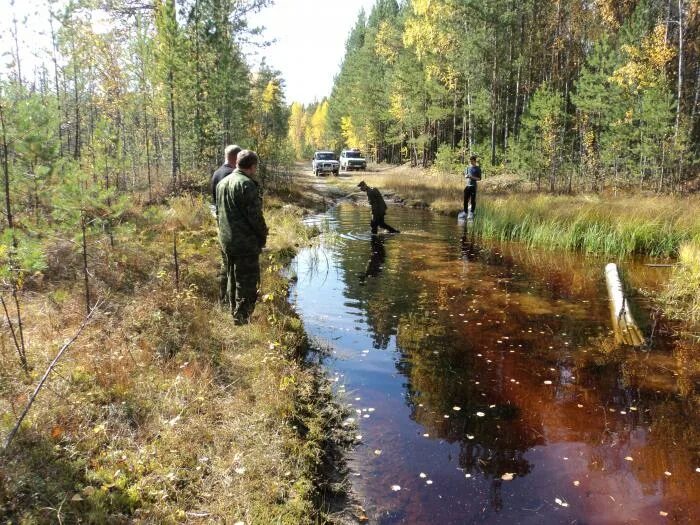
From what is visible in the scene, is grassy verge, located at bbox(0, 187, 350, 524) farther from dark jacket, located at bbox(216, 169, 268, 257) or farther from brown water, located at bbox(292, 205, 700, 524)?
dark jacket, located at bbox(216, 169, 268, 257)

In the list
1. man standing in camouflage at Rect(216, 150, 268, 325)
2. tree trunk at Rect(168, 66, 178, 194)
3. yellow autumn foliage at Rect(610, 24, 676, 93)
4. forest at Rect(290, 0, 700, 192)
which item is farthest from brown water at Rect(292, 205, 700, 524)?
forest at Rect(290, 0, 700, 192)

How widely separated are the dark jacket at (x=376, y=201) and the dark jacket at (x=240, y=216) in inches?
316

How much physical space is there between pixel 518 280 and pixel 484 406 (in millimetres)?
5318

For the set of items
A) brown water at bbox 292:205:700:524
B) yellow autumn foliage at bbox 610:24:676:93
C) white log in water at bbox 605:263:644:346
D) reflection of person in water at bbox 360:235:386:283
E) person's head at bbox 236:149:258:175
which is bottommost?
brown water at bbox 292:205:700:524

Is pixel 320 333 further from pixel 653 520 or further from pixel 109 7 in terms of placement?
pixel 109 7

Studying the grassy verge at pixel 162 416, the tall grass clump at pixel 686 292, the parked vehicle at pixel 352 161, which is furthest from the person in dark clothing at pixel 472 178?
the parked vehicle at pixel 352 161

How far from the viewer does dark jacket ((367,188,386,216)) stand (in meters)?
13.5

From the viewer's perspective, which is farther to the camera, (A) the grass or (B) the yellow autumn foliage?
(B) the yellow autumn foliage

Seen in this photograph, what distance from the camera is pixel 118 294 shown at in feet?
20.6

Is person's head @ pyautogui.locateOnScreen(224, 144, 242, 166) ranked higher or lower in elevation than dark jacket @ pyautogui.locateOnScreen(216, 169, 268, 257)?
higher

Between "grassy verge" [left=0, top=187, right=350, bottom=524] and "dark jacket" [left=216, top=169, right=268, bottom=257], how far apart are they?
3.21ft

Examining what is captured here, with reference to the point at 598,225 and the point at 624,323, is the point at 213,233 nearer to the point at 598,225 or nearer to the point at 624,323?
the point at 624,323

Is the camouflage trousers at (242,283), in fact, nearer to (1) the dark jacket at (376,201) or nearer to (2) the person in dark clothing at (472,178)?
(1) the dark jacket at (376,201)

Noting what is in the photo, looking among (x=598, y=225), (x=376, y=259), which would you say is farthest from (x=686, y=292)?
(x=376, y=259)
